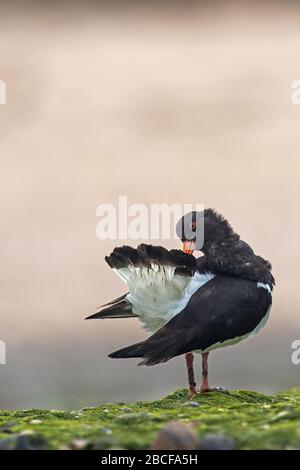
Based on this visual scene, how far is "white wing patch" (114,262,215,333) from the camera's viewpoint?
1175 cm

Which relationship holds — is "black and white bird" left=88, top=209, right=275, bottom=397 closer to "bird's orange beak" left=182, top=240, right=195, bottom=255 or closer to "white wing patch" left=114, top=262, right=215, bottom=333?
"white wing patch" left=114, top=262, right=215, bottom=333

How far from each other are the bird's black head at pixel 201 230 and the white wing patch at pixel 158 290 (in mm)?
715

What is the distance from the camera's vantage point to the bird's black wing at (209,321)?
1127cm

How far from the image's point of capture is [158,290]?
1182 cm

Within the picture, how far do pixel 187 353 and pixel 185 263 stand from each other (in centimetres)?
94

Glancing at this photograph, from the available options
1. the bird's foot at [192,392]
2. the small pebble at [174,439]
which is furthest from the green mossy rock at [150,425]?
the bird's foot at [192,392]

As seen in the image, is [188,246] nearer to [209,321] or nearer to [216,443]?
[209,321]

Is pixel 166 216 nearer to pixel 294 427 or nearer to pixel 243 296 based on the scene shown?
pixel 243 296

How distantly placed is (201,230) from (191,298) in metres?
1.15

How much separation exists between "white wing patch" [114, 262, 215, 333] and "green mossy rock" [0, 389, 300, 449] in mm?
1427

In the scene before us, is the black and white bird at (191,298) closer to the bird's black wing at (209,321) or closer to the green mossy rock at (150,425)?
the bird's black wing at (209,321)

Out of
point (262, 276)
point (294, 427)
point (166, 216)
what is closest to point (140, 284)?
point (262, 276)

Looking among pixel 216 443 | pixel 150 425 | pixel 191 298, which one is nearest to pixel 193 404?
pixel 191 298
